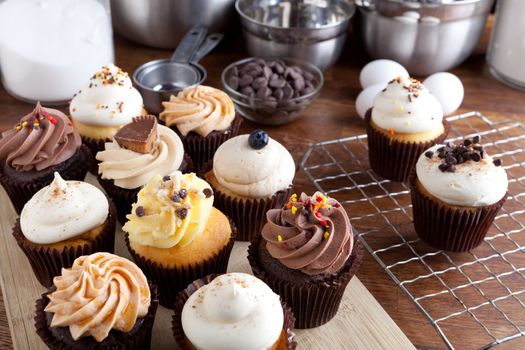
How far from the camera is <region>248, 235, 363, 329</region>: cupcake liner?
6.42ft

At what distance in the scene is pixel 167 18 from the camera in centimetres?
338

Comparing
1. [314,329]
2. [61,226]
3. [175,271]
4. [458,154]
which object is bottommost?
[314,329]

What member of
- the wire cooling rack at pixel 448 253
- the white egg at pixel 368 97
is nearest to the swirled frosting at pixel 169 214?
the wire cooling rack at pixel 448 253

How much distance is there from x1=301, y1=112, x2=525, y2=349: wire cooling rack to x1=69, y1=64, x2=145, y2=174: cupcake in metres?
0.76

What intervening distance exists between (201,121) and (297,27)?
110 centimetres

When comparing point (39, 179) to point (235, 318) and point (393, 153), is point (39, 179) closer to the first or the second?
point (235, 318)

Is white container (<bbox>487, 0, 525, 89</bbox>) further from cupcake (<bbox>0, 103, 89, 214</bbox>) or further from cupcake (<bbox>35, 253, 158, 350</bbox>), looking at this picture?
cupcake (<bbox>35, 253, 158, 350</bbox>)

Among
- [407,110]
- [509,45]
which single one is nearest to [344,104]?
[407,110]

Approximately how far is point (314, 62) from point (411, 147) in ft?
2.89

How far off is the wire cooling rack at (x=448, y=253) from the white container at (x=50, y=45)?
3.84 feet

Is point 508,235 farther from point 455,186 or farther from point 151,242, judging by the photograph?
point 151,242

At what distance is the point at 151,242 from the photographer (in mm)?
2021

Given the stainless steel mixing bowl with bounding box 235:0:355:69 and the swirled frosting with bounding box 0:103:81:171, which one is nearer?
the swirled frosting with bounding box 0:103:81:171

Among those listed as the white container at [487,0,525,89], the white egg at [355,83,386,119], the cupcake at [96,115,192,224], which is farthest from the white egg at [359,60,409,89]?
the cupcake at [96,115,192,224]
